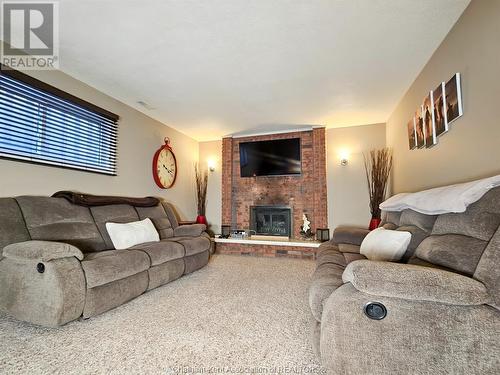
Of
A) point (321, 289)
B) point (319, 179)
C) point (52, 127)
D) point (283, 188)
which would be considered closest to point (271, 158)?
point (283, 188)

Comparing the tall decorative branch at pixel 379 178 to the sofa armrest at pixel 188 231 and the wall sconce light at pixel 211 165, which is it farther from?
the wall sconce light at pixel 211 165

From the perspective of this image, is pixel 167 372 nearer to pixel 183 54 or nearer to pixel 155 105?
pixel 183 54

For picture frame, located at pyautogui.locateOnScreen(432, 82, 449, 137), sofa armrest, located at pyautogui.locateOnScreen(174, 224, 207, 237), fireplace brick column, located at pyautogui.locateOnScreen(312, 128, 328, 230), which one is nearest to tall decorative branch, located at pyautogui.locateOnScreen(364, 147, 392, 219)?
fireplace brick column, located at pyautogui.locateOnScreen(312, 128, 328, 230)

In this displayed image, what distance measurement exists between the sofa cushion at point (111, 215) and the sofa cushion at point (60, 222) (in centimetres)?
5

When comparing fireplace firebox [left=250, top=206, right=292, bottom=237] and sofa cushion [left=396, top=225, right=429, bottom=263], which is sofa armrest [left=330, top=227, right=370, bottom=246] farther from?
fireplace firebox [left=250, top=206, right=292, bottom=237]

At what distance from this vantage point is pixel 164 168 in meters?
4.09

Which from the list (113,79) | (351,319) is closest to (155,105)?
(113,79)

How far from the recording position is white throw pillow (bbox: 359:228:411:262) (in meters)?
1.58

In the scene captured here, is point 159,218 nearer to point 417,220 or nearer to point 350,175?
point 417,220

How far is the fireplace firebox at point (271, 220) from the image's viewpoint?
176 inches

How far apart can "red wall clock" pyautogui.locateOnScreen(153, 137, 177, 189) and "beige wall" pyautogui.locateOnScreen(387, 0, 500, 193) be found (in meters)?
3.69

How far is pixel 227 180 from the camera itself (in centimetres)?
486

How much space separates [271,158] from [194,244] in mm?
2339

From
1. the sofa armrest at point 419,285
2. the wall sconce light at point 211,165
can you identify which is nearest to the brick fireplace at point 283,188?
the wall sconce light at point 211,165
